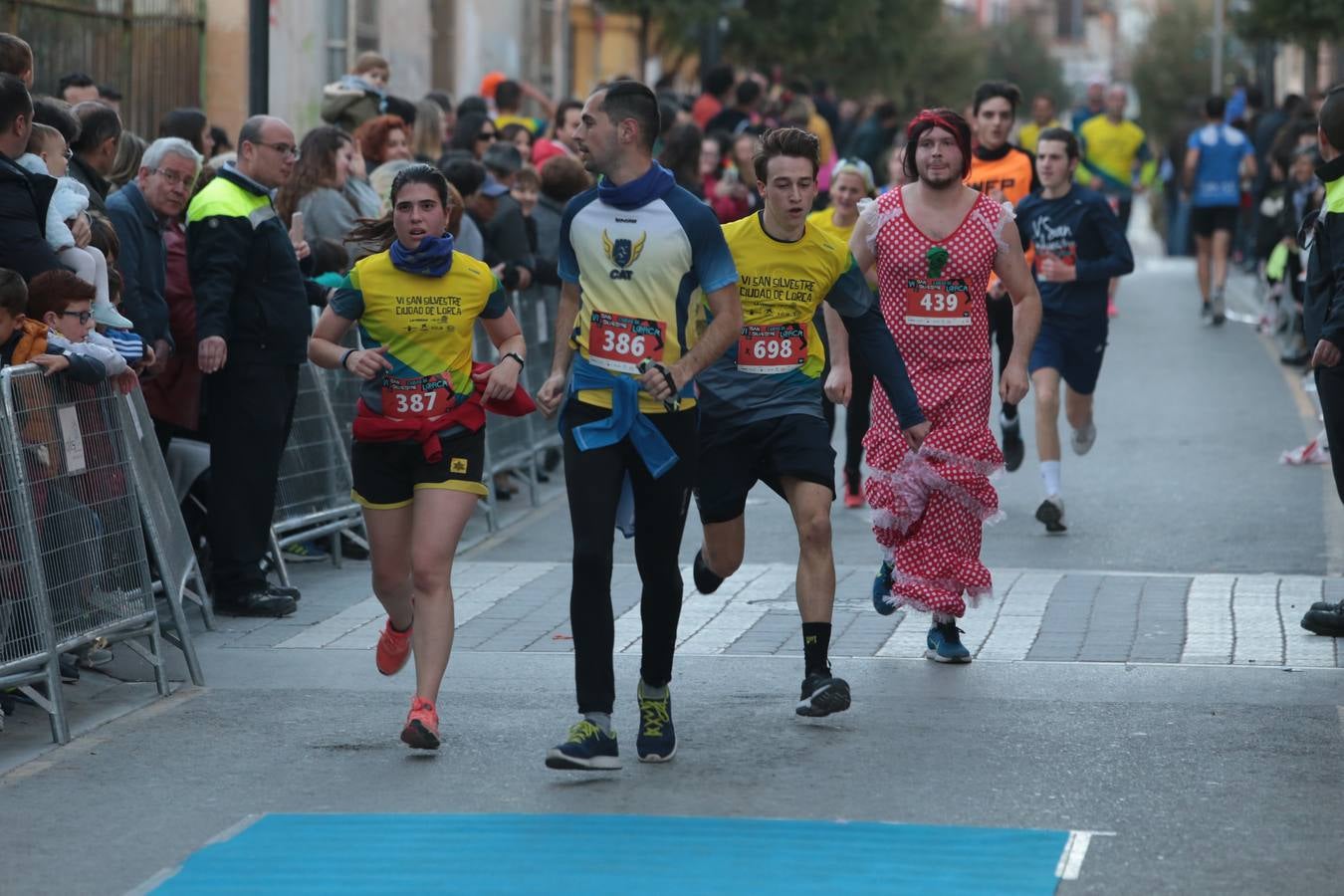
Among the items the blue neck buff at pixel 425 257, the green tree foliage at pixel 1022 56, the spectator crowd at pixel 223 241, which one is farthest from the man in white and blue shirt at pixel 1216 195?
the green tree foliage at pixel 1022 56

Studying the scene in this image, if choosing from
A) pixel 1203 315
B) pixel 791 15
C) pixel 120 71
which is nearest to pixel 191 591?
pixel 120 71

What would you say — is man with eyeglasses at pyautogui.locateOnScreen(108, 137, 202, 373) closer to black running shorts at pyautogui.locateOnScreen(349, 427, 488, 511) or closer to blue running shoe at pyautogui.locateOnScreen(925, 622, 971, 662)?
black running shorts at pyautogui.locateOnScreen(349, 427, 488, 511)

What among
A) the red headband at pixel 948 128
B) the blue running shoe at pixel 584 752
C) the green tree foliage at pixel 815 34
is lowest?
the blue running shoe at pixel 584 752

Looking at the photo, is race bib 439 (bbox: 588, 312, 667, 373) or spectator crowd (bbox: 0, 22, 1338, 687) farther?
spectator crowd (bbox: 0, 22, 1338, 687)

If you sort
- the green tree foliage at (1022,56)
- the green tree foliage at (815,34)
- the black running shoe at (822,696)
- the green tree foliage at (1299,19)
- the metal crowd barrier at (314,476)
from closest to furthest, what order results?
the black running shoe at (822,696) < the metal crowd barrier at (314,476) < the green tree foliage at (1299,19) < the green tree foliage at (815,34) < the green tree foliage at (1022,56)

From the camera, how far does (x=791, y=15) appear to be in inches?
1462

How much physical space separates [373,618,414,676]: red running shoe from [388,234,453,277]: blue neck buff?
1134 millimetres

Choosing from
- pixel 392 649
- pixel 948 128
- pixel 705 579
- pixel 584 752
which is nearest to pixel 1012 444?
pixel 948 128

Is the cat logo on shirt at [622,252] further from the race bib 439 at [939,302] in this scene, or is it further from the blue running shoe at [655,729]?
the race bib 439 at [939,302]

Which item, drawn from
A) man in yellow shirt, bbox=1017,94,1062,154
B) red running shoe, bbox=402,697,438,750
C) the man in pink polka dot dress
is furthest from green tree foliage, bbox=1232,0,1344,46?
red running shoe, bbox=402,697,438,750

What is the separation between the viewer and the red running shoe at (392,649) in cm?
762

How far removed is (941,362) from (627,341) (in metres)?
2.20

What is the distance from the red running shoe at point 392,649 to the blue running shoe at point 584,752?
1015 millimetres

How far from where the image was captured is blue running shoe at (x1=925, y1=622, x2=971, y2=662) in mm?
8547
